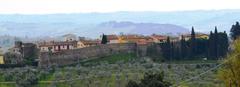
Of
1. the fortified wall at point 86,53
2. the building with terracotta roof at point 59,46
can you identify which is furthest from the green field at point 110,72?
the building with terracotta roof at point 59,46

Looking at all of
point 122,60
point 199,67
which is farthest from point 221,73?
point 122,60

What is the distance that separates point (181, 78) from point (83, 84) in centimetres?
827

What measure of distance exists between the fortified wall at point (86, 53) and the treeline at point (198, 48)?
3.93m

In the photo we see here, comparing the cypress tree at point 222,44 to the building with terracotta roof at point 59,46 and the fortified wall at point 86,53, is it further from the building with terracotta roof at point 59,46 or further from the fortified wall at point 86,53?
the building with terracotta roof at point 59,46

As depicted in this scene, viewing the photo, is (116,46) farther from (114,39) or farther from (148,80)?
(148,80)

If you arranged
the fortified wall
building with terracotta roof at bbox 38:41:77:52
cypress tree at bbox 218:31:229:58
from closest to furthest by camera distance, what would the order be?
cypress tree at bbox 218:31:229:58
the fortified wall
building with terracotta roof at bbox 38:41:77:52

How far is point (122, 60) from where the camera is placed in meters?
65.2

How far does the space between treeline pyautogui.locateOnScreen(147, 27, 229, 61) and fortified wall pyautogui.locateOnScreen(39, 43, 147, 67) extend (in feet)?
12.9

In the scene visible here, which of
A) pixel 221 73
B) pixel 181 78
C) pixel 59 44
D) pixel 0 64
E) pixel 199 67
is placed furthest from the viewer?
pixel 59 44

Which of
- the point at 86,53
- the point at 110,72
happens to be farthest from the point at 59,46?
the point at 110,72

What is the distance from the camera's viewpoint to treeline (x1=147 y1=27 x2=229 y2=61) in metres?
65.2

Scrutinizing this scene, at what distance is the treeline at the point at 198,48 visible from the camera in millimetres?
65250

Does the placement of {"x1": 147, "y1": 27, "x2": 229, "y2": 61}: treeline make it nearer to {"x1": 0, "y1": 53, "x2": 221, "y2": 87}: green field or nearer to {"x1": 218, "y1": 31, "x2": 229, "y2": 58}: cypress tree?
{"x1": 218, "y1": 31, "x2": 229, "y2": 58}: cypress tree

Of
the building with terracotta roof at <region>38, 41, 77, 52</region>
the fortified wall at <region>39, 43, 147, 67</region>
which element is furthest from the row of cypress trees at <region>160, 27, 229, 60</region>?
the building with terracotta roof at <region>38, 41, 77, 52</region>
